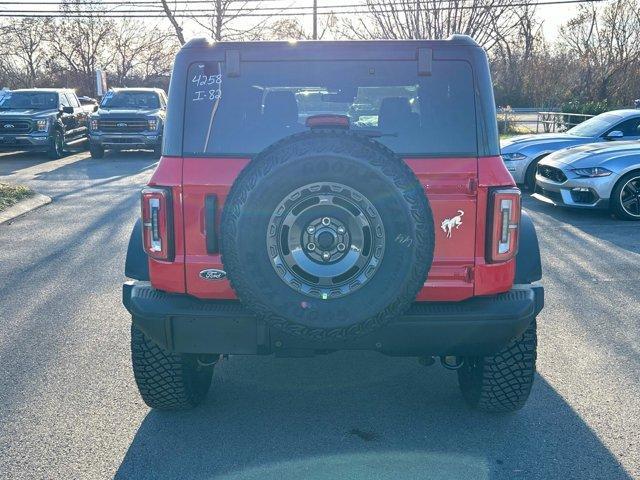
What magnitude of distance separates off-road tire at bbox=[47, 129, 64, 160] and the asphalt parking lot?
13.0 meters

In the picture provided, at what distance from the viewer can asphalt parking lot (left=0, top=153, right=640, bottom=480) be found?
10.8 ft

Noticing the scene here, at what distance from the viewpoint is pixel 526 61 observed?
37500 mm

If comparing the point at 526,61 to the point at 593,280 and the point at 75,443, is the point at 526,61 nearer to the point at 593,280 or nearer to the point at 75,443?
the point at 593,280

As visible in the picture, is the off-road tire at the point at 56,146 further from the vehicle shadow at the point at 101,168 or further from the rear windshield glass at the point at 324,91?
the rear windshield glass at the point at 324,91

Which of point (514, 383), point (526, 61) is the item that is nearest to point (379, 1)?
point (526, 61)

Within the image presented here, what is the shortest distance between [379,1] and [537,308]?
2299cm

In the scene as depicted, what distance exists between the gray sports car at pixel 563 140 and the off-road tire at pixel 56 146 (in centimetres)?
1192

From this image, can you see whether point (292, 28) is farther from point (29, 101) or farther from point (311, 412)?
point (311, 412)

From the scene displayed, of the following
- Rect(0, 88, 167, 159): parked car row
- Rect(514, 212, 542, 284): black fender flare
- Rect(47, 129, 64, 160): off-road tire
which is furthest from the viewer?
Rect(47, 129, 64, 160): off-road tire

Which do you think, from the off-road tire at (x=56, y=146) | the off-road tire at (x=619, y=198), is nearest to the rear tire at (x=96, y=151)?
the off-road tire at (x=56, y=146)

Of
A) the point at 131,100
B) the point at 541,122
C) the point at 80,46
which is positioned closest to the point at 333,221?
the point at 131,100

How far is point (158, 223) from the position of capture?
3273 mm

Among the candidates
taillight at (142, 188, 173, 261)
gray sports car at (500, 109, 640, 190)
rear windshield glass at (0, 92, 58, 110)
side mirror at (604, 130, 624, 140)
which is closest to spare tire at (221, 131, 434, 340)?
taillight at (142, 188, 173, 261)

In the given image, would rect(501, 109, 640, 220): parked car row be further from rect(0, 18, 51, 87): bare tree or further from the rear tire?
rect(0, 18, 51, 87): bare tree
